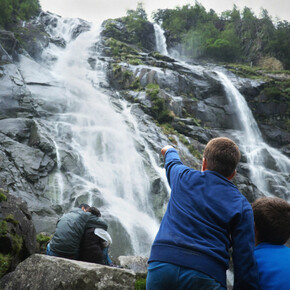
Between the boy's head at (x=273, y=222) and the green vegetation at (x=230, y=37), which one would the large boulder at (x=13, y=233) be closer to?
the boy's head at (x=273, y=222)

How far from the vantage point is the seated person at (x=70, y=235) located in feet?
13.4

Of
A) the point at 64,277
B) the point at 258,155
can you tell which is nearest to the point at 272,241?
the point at 64,277

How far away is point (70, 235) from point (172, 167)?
7.85 ft

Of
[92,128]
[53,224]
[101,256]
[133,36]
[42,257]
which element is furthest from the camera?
[133,36]

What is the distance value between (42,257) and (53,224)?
4956 mm

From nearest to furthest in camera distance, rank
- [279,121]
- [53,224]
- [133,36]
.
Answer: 1. [53,224]
2. [279,121]
3. [133,36]

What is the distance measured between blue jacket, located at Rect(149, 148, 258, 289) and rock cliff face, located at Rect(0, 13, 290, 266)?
6.66 meters

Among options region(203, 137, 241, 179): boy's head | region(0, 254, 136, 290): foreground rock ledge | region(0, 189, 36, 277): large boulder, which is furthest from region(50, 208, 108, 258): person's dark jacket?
region(203, 137, 241, 179): boy's head

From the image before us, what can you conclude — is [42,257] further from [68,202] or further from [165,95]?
[165,95]

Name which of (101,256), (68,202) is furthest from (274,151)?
(101,256)

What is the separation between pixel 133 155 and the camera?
45.1 ft

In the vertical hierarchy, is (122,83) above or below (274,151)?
above

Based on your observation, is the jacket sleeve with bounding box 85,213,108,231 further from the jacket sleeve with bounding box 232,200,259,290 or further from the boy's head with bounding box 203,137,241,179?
the jacket sleeve with bounding box 232,200,259,290

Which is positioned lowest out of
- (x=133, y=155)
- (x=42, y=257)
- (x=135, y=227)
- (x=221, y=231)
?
(x=135, y=227)
